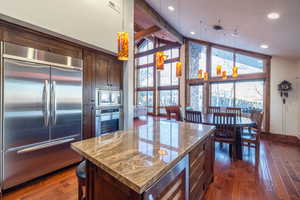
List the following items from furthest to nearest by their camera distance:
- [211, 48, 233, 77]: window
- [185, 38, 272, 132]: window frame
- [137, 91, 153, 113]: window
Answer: [137, 91, 153, 113]: window → [211, 48, 233, 77]: window → [185, 38, 272, 132]: window frame

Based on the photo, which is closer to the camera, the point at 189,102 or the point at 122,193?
the point at 122,193

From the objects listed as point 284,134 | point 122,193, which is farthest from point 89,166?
point 284,134

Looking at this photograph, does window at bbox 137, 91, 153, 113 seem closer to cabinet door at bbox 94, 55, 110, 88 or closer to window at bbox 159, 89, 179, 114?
window at bbox 159, 89, 179, 114

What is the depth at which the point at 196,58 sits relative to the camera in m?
6.89

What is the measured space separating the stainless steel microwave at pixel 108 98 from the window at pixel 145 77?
6275 mm

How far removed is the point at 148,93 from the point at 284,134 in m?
7.13

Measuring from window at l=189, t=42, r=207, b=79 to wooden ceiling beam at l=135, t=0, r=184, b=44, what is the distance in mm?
967

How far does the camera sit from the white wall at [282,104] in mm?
4125

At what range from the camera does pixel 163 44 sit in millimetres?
8859

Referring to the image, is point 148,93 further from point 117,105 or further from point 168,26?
point 117,105

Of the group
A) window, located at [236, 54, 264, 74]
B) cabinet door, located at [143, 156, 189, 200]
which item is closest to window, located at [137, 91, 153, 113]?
window, located at [236, 54, 264, 74]

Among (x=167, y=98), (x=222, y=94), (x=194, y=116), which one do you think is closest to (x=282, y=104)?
(x=222, y=94)

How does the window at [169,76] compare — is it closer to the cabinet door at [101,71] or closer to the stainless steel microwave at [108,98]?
the stainless steel microwave at [108,98]

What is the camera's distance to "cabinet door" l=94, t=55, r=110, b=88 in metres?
2.92
